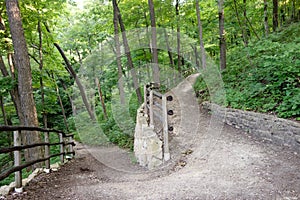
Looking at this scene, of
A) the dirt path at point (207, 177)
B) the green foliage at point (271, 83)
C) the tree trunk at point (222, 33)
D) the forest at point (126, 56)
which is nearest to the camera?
the dirt path at point (207, 177)

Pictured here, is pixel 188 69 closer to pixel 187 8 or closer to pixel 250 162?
pixel 187 8

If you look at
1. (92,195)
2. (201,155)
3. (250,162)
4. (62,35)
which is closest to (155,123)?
(201,155)

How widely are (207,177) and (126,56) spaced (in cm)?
1002

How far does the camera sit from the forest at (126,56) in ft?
20.4

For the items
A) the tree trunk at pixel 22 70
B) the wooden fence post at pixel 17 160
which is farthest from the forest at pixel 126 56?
the wooden fence post at pixel 17 160

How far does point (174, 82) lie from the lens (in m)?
17.5

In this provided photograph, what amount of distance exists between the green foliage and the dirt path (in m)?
0.89

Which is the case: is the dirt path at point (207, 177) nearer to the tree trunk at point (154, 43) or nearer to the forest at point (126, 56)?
the forest at point (126, 56)

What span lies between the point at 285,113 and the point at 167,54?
514 inches

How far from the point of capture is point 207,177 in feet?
13.5

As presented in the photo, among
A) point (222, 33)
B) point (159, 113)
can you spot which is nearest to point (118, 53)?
point (222, 33)

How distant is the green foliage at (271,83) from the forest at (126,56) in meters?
0.03

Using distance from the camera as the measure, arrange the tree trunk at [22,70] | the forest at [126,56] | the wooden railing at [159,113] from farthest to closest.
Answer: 1. the forest at [126,56]
2. the tree trunk at [22,70]
3. the wooden railing at [159,113]

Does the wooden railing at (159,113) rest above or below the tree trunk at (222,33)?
below
